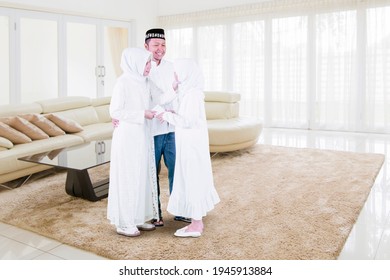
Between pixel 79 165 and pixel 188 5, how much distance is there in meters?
5.96

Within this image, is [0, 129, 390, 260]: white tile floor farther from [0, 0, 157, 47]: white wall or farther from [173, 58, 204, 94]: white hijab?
[0, 0, 157, 47]: white wall

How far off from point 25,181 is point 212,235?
7.61ft

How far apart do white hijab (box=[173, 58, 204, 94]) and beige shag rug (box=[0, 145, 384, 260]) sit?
3.10 ft

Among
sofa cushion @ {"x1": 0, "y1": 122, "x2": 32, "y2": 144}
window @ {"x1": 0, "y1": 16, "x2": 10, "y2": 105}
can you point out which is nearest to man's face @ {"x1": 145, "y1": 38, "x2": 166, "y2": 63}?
sofa cushion @ {"x1": 0, "y1": 122, "x2": 32, "y2": 144}

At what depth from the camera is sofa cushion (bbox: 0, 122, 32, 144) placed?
3.87 m

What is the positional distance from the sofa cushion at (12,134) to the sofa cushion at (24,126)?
100 millimetres

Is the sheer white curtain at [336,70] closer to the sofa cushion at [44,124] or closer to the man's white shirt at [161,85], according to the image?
the sofa cushion at [44,124]

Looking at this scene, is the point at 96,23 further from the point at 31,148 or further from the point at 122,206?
the point at 122,206

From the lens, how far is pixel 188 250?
2.27 meters

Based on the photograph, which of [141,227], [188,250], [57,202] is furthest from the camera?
[57,202]

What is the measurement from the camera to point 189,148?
2.44m

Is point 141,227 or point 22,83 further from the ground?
point 22,83
